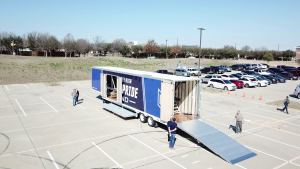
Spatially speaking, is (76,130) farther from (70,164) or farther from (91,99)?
(91,99)

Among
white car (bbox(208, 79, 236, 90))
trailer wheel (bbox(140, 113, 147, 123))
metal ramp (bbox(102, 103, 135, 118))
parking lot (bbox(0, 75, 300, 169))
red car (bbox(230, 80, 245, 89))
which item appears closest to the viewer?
parking lot (bbox(0, 75, 300, 169))

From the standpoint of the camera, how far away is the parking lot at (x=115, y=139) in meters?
10.7

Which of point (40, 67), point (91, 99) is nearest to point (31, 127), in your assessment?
point (91, 99)

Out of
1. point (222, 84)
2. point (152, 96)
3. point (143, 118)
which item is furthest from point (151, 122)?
point (222, 84)

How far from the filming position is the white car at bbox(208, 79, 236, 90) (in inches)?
1224

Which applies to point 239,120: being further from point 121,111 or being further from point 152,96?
point 121,111

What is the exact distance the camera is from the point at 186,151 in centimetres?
1191

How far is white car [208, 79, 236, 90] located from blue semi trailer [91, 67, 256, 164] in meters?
17.1

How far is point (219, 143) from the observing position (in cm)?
1216

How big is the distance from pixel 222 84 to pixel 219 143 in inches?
810

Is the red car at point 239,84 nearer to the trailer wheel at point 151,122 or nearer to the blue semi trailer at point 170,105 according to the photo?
the blue semi trailer at point 170,105

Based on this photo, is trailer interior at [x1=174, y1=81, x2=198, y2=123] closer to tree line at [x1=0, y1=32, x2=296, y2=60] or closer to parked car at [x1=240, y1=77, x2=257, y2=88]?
parked car at [x1=240, y1=77, x2=257, y2=88]

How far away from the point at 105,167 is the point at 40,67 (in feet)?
134

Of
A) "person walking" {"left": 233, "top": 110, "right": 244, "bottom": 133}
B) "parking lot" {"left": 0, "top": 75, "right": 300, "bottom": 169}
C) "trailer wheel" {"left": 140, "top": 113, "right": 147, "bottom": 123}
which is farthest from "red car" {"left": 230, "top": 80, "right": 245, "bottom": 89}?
"trailer wheel" {"left": 140, "top": 113, "right": 147, "bottom": 123}
